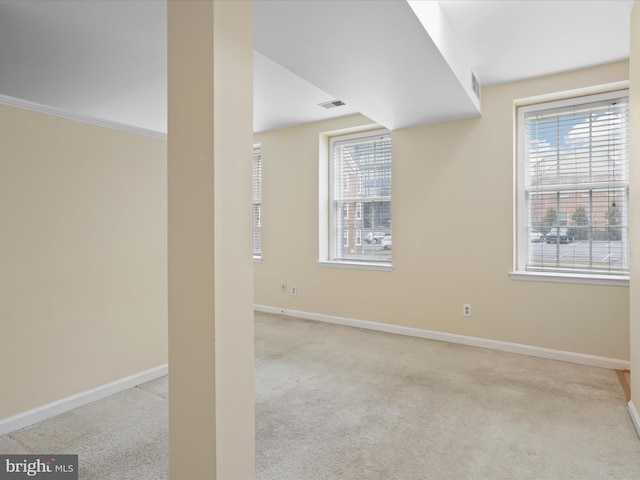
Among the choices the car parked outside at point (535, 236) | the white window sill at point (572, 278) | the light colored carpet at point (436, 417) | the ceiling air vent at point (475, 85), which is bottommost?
the light colored carpet at point (436, 417)

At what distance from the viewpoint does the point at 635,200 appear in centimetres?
Result: 229

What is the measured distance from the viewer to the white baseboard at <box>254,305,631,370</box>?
11.1 ft

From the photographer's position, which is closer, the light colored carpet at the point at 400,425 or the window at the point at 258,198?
the light colored carpet at the point at 400,425

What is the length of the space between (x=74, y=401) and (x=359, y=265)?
3.14m

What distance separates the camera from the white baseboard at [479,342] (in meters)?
3.37

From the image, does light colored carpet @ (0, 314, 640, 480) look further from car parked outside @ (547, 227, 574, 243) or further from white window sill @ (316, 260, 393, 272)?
white window sill @ (316, 260, 393, 272)

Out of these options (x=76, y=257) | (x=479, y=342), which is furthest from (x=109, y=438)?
(x=479, y=342)

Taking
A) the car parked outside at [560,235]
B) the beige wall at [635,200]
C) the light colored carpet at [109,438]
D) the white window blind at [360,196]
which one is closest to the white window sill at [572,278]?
the car parked outside at [560,235]

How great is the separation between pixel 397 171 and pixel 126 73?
2906 millimetres

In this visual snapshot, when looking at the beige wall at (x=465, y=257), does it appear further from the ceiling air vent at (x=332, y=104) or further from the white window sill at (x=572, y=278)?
the ceiling air vent at (x=332, y=104)

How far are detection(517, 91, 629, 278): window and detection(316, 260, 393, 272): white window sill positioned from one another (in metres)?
1.40

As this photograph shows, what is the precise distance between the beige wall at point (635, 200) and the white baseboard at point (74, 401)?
3327mm

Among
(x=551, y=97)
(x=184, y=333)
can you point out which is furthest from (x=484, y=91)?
(x=184, y=333)

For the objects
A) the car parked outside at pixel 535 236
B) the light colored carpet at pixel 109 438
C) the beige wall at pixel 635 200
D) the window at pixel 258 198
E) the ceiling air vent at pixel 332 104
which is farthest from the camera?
the window at pixel 258 198
